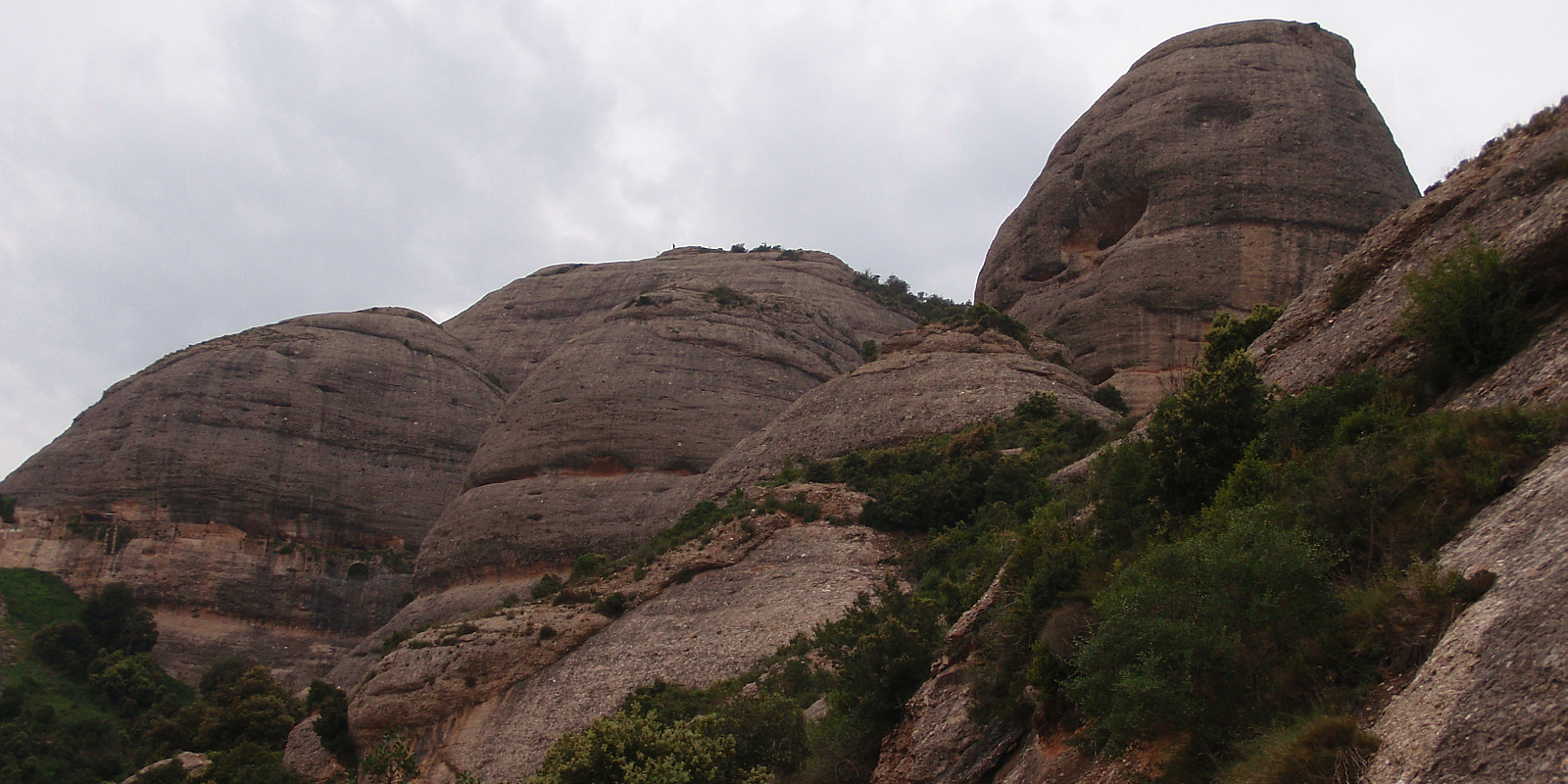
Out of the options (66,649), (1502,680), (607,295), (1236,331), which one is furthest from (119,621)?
(1502,680)

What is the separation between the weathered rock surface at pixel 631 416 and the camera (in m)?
41.6

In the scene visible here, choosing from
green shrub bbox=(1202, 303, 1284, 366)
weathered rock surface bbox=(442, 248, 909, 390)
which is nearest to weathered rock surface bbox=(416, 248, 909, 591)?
weathered rock surface bbox=(442, 248, 909, 390)

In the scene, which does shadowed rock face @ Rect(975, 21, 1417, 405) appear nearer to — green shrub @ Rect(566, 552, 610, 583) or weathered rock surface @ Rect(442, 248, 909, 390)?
weathered rock surface @ Rect(442, 248, 909, 390)

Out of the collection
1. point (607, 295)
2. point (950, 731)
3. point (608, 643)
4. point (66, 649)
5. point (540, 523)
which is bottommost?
point (950, 731)

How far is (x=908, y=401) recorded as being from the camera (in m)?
34.6

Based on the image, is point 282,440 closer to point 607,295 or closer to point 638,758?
point 607,295

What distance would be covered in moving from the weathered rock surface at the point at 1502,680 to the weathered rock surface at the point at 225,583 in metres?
46.1

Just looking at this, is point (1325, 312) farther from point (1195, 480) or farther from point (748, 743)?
point (748, 743)

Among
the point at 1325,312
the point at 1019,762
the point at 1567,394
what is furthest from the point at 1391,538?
the point at 1325,312

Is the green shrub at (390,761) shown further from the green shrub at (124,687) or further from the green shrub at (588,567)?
the green shrub at (124,687)

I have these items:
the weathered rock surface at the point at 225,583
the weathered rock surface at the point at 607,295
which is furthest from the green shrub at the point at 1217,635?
the weathered rock surface at the point at 607,295

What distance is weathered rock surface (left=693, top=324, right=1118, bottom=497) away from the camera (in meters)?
33.3

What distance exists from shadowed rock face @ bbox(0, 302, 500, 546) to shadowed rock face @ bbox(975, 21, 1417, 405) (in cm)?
2807

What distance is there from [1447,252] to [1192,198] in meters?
27.6
